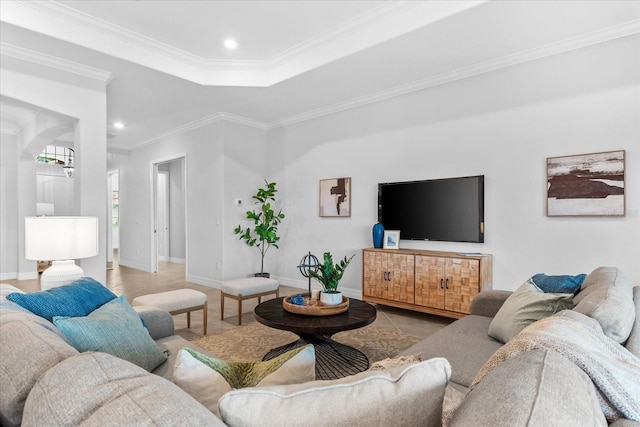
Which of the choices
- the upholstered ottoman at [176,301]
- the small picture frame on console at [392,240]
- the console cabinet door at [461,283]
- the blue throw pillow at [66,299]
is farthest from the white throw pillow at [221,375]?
the small picture frame on console at [392,240]

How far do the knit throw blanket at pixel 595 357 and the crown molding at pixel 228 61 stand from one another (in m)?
2.75

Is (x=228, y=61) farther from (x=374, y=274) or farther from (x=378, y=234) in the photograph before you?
(x=374, y=274)

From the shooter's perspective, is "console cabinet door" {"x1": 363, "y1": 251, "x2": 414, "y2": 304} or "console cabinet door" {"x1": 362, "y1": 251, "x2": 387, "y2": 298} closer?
"console cabinet door" {"x1": 363, "y1": 251, "x2": 414, "y2": 304}

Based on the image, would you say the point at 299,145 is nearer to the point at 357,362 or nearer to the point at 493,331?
the point at 357,362

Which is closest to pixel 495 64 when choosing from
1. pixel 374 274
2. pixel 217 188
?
pixel 374 274

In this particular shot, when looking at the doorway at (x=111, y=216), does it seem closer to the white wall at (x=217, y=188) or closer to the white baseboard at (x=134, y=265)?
the white baseboard at (x=134, y=265)

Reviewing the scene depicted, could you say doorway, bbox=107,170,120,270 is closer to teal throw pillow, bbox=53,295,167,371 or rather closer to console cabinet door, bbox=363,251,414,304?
console cabinet door, bbox=363,251,414,304

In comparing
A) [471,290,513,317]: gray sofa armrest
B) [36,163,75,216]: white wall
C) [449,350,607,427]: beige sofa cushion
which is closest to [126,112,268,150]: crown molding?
[36,163,75,216]: white wall

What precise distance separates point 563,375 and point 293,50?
400cm

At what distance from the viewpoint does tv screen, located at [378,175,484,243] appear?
388 cm

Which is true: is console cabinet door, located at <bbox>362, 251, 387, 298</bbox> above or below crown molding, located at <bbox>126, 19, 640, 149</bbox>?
below

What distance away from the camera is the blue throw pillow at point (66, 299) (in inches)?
58.2

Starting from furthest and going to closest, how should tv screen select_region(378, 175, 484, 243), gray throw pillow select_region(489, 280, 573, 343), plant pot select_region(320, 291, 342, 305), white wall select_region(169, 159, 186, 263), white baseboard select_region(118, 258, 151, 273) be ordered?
white wall select_region(169, 159, 186, 263) → white baseboard select_region(118, 258, 151, 273) → tv screen select_region(378, 175, 484, 243) → plant pot select_region(320, 291, 342, 305) → gray throw pillow select_region(489, 280, 573, 343)

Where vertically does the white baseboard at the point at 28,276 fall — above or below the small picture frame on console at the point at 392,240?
below
